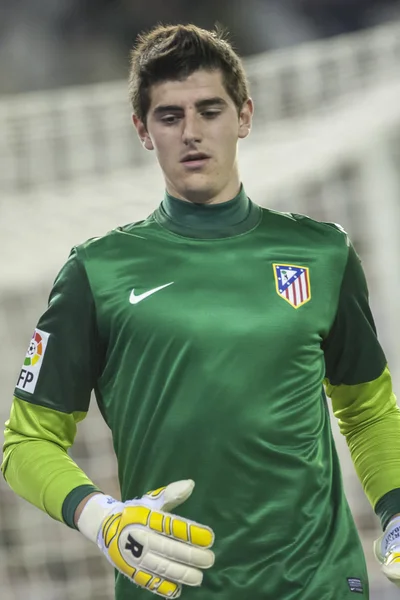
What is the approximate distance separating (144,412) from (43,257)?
144 centimetres

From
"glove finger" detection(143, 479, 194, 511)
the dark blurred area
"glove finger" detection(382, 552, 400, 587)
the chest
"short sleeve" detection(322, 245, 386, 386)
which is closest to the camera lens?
"glove finger" detection(143, 479, 194, 511)

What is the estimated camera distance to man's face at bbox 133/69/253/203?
1332 millimetres

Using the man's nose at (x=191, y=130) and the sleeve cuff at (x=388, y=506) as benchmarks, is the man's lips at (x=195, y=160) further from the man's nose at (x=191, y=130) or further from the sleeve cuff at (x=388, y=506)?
the sleeve cuff at (x=388, y=506)

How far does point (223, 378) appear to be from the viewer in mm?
1243

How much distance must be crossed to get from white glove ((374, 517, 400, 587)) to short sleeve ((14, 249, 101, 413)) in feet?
1.46

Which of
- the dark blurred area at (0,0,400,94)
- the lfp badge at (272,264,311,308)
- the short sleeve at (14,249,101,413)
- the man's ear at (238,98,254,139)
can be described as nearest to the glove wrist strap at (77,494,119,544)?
the short sleeve at (14,249,101,413)

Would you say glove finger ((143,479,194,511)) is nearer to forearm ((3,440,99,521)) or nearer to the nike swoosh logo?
forearm ((3,440,99,521))

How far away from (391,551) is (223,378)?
1.01ft

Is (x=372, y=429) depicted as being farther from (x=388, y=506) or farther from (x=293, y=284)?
(x=293, y=284)

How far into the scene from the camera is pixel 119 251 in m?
1.36

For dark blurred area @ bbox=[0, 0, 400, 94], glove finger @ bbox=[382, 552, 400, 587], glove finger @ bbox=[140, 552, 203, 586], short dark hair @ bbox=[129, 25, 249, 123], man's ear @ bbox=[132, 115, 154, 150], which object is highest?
dark blurred area @ bbox=[0, 0, 400, 94]

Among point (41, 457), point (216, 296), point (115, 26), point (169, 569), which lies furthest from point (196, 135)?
point (115, 26)

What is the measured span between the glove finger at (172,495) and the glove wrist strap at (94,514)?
8cm

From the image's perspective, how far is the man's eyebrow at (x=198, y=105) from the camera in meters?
1.35
